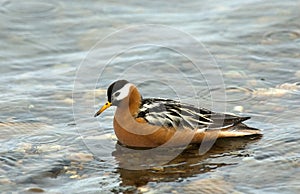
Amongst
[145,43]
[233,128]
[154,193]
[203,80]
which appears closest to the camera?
[154,193]

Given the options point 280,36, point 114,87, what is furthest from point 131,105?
point 280,36

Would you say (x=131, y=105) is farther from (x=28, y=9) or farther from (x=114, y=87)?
(x=28, y=9)

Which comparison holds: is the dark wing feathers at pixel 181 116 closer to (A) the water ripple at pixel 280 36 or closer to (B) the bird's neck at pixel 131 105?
(B) the bird's neck at pixel 131 105

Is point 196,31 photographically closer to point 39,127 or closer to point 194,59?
point 194,59

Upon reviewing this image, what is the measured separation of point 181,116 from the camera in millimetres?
9102

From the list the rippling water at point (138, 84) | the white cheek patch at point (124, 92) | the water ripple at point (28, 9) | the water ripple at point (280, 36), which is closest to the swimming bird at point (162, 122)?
the white cheek patch at point (124, 92)

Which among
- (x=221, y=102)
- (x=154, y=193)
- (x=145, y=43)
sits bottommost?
(x=154, y=193)

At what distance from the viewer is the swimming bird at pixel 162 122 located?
8961mm

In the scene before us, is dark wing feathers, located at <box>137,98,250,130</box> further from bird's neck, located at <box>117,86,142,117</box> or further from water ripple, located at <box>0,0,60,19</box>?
water ripple, located at <box>0,0,60,19</box>

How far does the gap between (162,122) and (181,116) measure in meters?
0.31

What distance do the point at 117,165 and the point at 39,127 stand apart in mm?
1764

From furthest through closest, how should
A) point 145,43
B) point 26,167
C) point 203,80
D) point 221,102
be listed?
point 145,43 < point 203,80 < point 221,102 < point 26,167

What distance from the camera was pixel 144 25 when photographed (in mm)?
14461

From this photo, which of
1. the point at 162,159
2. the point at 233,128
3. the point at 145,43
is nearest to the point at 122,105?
the point at 162,159
